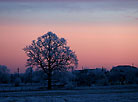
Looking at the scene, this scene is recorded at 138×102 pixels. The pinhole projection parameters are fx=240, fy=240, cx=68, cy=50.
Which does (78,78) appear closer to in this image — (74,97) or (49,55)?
(49,55)

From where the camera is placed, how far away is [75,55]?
60281 millimetres

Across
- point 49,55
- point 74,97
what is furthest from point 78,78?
point 74,97

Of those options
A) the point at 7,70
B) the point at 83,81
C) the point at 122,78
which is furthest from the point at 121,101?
the point at 7,70

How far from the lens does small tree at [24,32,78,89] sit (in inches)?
2307

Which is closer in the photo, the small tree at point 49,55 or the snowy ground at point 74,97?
the snowy ground at point 74,97

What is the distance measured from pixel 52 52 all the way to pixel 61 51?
2216 mm

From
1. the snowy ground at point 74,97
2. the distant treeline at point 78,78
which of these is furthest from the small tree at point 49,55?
the snowy ground at point 74,97

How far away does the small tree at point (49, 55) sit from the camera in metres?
58.6

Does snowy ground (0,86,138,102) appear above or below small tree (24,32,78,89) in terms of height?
below

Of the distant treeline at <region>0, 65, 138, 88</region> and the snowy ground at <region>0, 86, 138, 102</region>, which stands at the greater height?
the distant treeline at <region>0, 65, 138, 88</region>

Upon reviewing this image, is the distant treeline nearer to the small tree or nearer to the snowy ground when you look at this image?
the small tree

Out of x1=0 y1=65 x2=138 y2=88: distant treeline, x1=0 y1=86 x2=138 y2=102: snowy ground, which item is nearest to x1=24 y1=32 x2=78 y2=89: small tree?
x1=0 y1=65 x2=138 y2=88: distant treeline

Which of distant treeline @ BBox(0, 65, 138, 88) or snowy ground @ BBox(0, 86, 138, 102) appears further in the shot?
distant treeline @ BBox(0, 65, 138, 88)

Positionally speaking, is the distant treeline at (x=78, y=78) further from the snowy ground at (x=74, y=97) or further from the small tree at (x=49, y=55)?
the snowy ground at (x=74, y=97)
